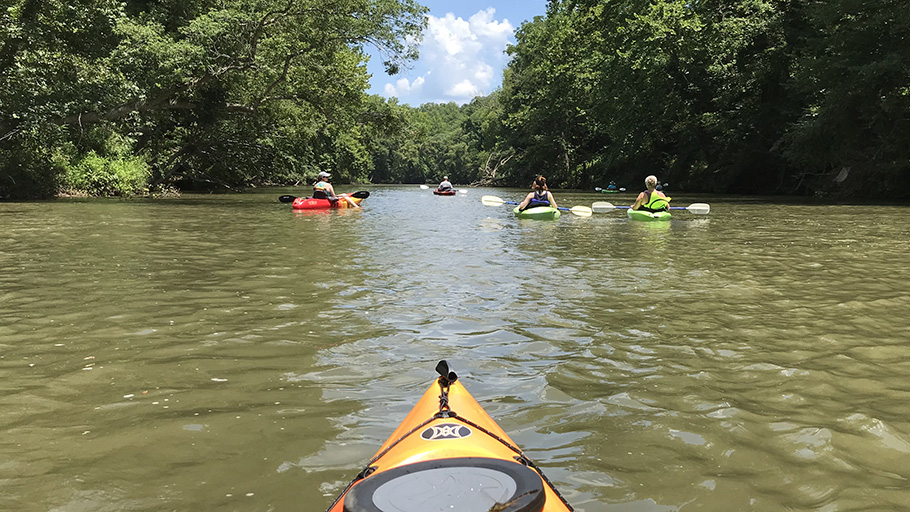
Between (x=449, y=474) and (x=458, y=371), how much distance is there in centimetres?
188

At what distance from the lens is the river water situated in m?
2.58

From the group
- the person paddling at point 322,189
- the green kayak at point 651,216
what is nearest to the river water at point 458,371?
the green kayak at point 651,216

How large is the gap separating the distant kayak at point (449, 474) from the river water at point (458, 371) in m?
0.41

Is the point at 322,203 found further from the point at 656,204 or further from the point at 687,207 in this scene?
the point at 687,207

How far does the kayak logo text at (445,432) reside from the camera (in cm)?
229

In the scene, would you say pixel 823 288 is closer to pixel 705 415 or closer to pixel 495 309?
pixel 495 309

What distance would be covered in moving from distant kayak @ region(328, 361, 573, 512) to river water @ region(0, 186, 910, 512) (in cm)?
41

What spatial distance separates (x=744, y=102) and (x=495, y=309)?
25.8 meters

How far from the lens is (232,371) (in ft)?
12.5

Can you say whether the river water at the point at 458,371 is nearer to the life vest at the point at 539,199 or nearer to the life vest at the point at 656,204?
the life vest at the point at 656,204

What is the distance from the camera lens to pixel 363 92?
84.7 ft

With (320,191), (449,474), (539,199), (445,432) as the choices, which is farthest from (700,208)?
(449,474)

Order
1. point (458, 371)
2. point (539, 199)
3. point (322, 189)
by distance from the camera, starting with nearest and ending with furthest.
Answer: point (458, 371) < point (539, 199) < point (322, 189)

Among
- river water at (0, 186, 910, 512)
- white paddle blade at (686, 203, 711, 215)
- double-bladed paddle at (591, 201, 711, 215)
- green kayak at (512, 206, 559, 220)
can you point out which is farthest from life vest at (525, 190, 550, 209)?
river water at (0, 186, 910, 512)
